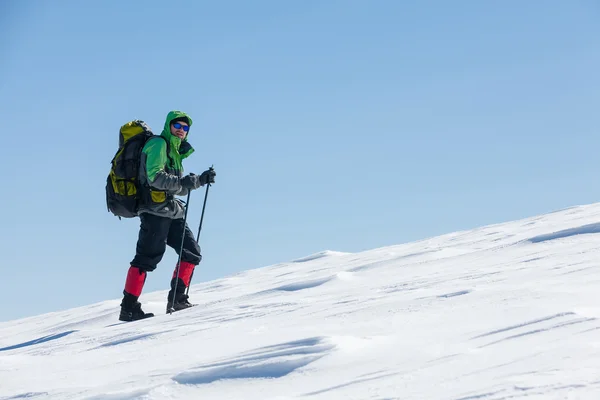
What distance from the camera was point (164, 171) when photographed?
245 inches

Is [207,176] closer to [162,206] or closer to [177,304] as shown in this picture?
[162,206]

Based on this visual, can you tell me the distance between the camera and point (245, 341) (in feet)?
12.3

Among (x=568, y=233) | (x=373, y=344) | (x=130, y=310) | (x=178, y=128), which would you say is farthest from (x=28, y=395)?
(x=568, y=233)

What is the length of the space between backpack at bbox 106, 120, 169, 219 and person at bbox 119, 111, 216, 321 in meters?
0.06

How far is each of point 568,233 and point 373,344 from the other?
412cm

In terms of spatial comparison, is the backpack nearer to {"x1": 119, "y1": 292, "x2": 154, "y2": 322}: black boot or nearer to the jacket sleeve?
the jacket sleeve

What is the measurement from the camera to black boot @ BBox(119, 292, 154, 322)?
249 inches

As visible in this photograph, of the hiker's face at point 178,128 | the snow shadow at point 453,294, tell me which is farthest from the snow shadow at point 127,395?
the hiker's face at point 178,128

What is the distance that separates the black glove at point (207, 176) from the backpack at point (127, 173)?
2.17ft

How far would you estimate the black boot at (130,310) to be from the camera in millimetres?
6336

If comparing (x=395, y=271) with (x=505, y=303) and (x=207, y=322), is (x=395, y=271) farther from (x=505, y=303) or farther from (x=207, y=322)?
(x=505, y=303)

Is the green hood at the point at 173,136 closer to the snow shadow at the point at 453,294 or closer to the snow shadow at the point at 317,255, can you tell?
the snow shadow at the point at 453,294

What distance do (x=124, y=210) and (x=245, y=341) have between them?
292cm

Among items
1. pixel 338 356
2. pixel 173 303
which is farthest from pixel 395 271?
pixel 338 356
